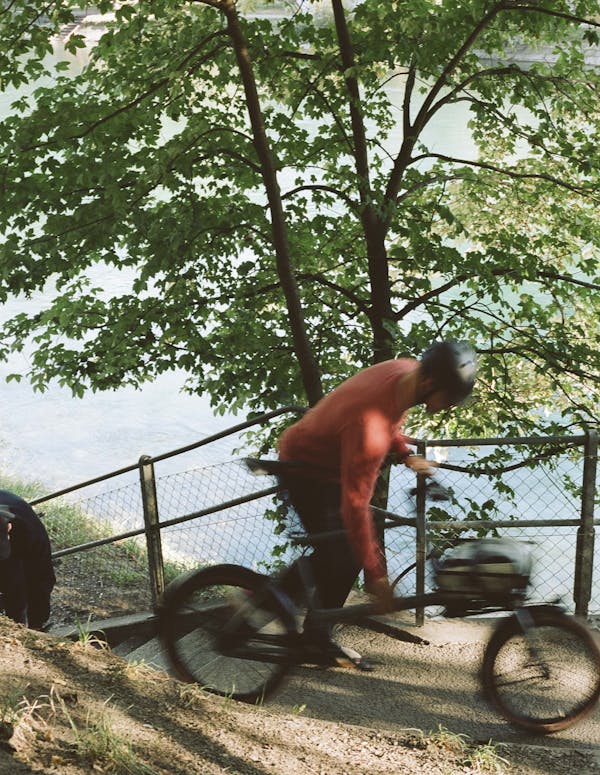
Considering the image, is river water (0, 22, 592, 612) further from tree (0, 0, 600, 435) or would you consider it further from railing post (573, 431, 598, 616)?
railing post (573, 431, 598, 616)

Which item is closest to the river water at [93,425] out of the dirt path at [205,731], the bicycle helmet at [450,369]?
the dirt path at [205,731]

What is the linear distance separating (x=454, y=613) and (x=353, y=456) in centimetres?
103

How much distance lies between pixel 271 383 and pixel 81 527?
14.9 feet

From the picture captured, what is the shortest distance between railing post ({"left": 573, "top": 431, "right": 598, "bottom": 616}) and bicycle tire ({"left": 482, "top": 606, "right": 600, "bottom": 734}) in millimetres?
1625

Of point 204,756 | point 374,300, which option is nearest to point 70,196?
point 374,300

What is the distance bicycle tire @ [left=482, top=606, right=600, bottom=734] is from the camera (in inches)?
147

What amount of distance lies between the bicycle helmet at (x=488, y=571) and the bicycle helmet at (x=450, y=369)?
82cm

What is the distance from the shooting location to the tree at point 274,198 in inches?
320

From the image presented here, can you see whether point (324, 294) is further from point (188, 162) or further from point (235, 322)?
point (188, 162)

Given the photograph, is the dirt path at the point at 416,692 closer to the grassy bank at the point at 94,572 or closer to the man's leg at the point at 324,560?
the man's leg at the point at 324,560

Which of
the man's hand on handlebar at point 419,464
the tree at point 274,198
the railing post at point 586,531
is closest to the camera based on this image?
the man's hand on handlebar at point 419,464

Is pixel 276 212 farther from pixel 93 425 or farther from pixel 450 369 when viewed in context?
pixel 93 425

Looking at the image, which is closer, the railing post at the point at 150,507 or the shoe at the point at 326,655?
the shoe at the point at 326,655

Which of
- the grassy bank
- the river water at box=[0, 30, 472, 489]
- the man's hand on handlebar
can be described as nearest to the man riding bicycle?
the man's hand on handlebar
